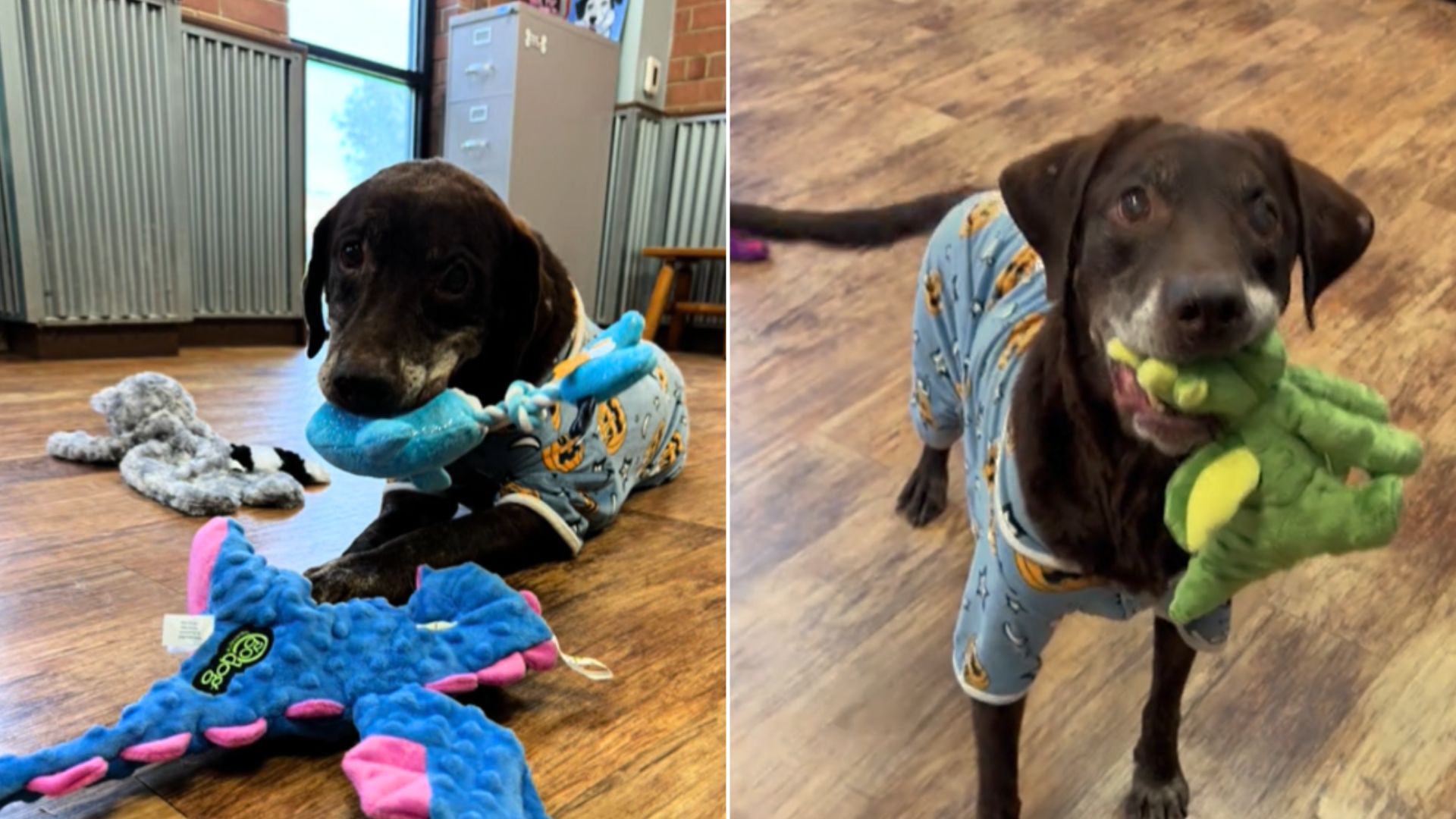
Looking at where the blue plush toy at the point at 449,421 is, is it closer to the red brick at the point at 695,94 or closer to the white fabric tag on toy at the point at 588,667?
the white fabric tag on toy at the point at 588,667

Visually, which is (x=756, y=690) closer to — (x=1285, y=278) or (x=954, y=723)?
(x=954, y=723)

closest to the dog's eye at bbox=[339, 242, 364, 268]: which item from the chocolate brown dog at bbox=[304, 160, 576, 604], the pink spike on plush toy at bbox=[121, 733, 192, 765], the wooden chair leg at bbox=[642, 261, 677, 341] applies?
the chocolate brown dog at bbox=[304, 160, 576, 604]

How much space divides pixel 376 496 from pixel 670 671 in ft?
2.57

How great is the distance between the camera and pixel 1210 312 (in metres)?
0.65

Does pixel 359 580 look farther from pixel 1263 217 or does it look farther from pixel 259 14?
pixel 259 14

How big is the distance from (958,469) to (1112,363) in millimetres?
675

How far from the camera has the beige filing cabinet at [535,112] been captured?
4.01 m

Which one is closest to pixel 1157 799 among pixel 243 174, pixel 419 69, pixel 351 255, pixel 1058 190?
pixel 1058 190

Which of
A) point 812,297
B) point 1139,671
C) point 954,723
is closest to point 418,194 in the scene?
point 812,297

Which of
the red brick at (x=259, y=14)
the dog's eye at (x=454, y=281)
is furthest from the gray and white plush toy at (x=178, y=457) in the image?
the red brick at (x=259, y=14)

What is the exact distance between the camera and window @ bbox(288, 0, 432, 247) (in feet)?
12.5

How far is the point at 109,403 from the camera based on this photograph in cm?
173

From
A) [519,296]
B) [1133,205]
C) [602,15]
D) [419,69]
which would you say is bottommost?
[519,296]

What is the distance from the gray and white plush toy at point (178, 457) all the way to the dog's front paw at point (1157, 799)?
3.96 feet
